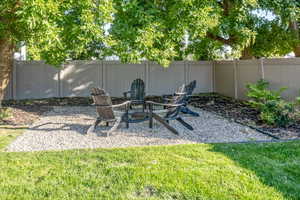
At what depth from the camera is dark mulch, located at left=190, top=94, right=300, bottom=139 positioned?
17.2 feet

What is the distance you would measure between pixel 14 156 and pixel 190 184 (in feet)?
8.20

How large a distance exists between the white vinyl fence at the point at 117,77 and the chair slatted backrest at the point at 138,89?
341 cm

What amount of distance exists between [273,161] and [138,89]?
471 centimetres

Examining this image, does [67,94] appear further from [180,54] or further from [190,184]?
[190,184]

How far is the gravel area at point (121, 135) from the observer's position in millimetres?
4426

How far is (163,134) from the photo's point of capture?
201 inches

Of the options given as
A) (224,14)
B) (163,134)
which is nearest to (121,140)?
(163,134)

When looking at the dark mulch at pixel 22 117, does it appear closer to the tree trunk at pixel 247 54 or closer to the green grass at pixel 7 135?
the green grass at pixel 7 135

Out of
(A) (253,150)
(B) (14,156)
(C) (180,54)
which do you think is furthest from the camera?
(C) (180,54)

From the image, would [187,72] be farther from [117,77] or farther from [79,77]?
[79,77]

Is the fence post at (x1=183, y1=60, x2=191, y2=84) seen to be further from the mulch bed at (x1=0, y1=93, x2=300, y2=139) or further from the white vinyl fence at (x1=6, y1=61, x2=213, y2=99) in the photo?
the mulch bed at (x1=0, y1=93, x2=300, y2=139)

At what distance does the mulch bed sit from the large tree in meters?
1.75

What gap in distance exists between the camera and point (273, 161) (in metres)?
3.55

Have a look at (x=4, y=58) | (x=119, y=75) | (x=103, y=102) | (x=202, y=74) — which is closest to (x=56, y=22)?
(x=103, y=102)
